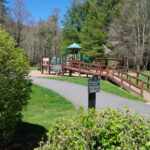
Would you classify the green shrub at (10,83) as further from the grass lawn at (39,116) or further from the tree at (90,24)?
the tree at (90,24)

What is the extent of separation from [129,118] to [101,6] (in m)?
32.5

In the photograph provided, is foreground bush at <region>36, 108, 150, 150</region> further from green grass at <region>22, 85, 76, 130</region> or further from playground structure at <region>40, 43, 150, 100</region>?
playground structure at <region>40, 43, 150, 100</region>

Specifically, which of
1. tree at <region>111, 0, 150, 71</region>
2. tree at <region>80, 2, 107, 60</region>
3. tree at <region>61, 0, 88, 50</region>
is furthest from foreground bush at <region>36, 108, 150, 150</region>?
tree at <region>61, 0, 88, 50</region>

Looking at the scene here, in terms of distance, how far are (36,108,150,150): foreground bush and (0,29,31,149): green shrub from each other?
3.94 ft

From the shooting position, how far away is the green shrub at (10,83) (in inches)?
119

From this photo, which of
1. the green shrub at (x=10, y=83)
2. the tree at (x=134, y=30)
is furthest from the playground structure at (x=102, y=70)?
the green shrub at (x=10, y=83)

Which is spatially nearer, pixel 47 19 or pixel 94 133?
pixel 94 133

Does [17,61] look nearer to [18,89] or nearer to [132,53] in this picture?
[18,89]

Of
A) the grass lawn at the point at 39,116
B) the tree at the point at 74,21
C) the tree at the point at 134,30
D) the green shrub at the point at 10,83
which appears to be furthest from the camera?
the tree at the point at 74,21

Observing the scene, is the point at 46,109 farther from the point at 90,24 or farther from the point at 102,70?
the point at 90,24

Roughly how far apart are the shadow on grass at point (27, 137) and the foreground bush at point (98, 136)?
1.73 m

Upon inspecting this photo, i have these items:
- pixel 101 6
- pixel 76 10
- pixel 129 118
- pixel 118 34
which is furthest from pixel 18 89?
pixel 76 10

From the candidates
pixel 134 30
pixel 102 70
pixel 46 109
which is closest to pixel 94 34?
pixel 134 30

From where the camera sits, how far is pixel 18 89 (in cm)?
326
